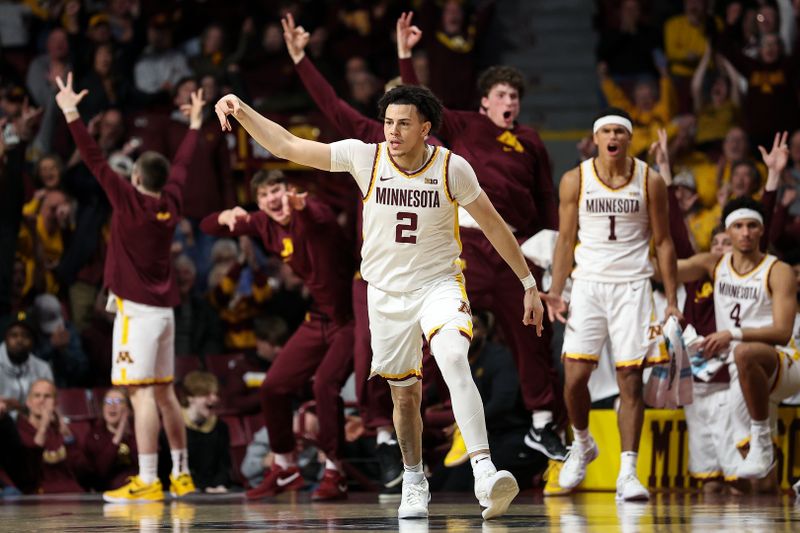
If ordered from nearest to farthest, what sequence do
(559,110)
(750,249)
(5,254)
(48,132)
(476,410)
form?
(476,410) < (750,249) < (5,254) < (48,132) < (559,110)

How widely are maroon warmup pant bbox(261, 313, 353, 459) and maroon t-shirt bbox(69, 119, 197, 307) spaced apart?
100 cm

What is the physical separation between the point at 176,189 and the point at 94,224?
11.7ft

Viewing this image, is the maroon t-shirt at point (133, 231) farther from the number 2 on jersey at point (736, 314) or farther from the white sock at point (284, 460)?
the number 2 on jersey at point (736, 314)

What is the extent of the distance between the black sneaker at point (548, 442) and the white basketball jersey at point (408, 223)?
2.68 m

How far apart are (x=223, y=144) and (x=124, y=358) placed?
4.93 metres

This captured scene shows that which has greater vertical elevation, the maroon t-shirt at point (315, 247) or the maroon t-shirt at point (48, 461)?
the maroon t-shirt at point (315, 247)

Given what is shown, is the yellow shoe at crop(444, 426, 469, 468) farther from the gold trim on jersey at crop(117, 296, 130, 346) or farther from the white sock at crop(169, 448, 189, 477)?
the gold trim on jersey at crop(117, 296, 130, 346)

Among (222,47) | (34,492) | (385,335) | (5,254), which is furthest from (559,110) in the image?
(385,335)

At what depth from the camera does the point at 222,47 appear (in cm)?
1585

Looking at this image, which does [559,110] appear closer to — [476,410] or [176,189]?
[176,189]

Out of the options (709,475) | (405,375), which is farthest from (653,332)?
(405,375)

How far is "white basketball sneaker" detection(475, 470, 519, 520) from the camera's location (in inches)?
274

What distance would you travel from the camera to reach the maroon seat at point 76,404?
12.2 meters

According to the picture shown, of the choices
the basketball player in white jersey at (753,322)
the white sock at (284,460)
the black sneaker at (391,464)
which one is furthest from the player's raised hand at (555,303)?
the white sock at (284,460)
